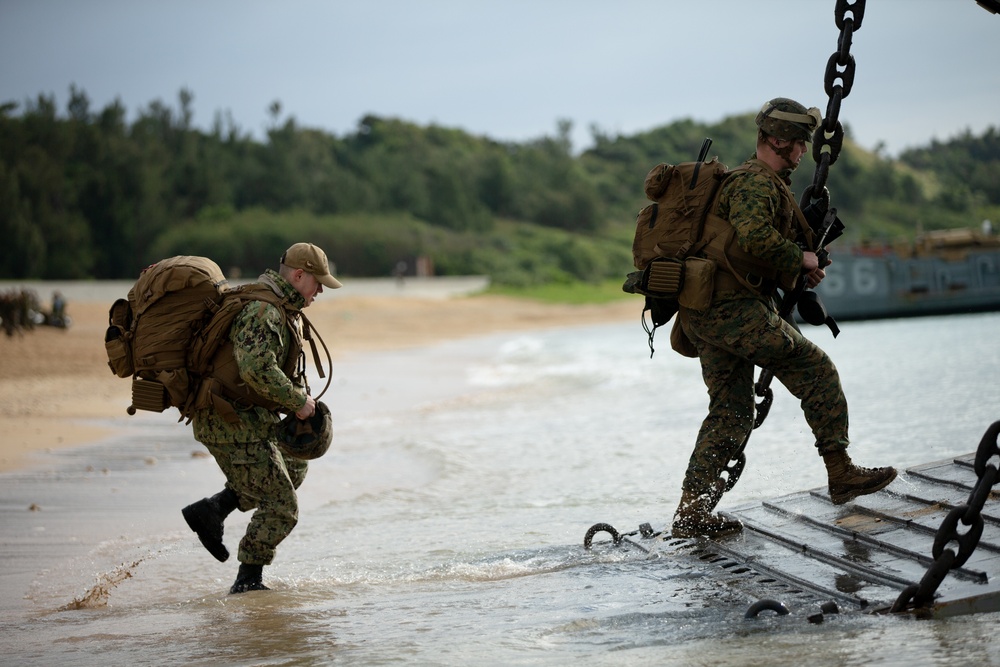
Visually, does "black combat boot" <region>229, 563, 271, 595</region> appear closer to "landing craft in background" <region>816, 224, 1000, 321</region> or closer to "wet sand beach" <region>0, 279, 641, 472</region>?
"wet sand beach" <region>0, 279, 641, 472</region>

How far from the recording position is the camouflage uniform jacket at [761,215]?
5086 mm

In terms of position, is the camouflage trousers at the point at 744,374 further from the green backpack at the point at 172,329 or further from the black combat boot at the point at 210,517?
the black combat boot at the point at 210,517

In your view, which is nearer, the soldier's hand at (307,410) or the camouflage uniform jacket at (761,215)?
the camouflage uniform jacket at (761,215)

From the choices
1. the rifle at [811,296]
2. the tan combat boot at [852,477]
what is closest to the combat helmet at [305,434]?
the rifle at [811,296]

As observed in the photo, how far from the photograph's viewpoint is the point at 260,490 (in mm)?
5363

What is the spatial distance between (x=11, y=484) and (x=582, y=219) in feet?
243

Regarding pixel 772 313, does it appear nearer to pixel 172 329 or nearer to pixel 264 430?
pixel 264 430

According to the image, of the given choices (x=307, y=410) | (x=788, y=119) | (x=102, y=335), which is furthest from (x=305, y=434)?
(x=102, y=335)

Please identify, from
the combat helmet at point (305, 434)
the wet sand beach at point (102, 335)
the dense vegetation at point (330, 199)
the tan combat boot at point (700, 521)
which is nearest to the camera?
the combat helmet at point (305, 434)

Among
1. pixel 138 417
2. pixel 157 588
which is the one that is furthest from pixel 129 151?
pixel 157 588

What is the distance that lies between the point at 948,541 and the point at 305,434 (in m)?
2.76

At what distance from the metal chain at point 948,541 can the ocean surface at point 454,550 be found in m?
0.10

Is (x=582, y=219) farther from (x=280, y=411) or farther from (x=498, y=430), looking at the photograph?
(x=280, y=411)

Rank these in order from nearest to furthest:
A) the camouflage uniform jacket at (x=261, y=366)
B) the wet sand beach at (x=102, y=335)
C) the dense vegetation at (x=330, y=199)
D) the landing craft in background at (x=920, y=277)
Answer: the camouflage uniform jacket at (x=261, y=366) → the wet sand beach at (x=102, y=335) → the landing craft in background at (x=920, y=277) → the dense vegetation at (x=330, y=199)
